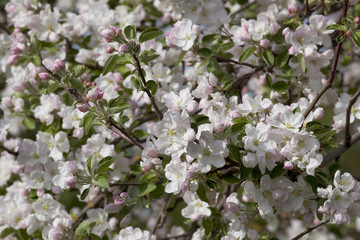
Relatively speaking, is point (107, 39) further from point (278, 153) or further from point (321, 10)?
point (321, 10)

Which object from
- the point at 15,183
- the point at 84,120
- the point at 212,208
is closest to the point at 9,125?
the point at 15,183

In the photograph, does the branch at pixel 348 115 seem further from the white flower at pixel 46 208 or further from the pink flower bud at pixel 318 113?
the white flower at pixel 46 208

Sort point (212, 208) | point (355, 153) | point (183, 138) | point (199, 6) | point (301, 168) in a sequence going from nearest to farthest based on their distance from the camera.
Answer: point (183, 138)
point (301, 168)
point (212, 208)
point (199, 6)
point (355, 153)

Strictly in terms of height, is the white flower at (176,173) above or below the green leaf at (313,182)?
above

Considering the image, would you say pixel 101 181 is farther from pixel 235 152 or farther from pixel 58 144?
pixel 58 144

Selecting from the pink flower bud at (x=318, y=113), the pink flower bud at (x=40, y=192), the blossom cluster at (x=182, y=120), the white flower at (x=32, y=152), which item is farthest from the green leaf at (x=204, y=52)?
the pink flower bud at (x=40, y=192)

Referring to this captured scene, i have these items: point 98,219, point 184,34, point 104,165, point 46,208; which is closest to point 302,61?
point 184,34
